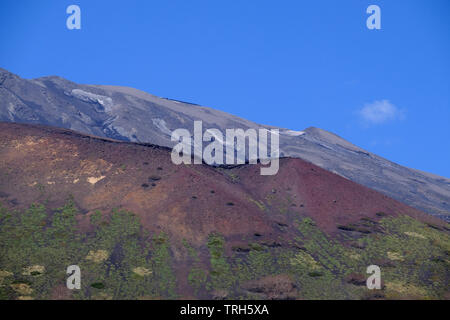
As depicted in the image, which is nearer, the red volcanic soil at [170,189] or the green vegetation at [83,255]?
the green vegetation at [83,255]

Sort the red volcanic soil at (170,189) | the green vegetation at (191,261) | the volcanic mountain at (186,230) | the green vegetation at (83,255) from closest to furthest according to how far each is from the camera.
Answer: the green vegetation at (83,255), the green vegetation at (191,261), the volcanic mountain at (186,230), the red volcanic soil at (170,189)

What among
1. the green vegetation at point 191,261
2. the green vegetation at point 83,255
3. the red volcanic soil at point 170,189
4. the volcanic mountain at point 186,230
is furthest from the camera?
the red volcanic soil at point 170,189

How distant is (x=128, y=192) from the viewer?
73.4 metres

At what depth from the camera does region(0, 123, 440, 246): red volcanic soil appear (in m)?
69.9

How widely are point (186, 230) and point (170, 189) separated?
9.91m

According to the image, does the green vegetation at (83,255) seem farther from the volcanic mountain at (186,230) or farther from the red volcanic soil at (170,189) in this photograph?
the red volcanic soil at (170,189)

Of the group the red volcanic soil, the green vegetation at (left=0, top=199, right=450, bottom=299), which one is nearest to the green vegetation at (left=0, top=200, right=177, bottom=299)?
the green vegetation at (left=0, top=199, right=450, bottom=299)

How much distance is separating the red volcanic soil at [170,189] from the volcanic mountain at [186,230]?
0.20 metres

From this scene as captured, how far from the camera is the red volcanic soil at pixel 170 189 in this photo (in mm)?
69938

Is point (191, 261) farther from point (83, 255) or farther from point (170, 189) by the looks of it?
point (170, 189)

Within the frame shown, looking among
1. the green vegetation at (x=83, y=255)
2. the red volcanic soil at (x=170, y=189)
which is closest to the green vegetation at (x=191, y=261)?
the green vegetation at (x=83, y=255)

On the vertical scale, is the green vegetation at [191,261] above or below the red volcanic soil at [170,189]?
below
